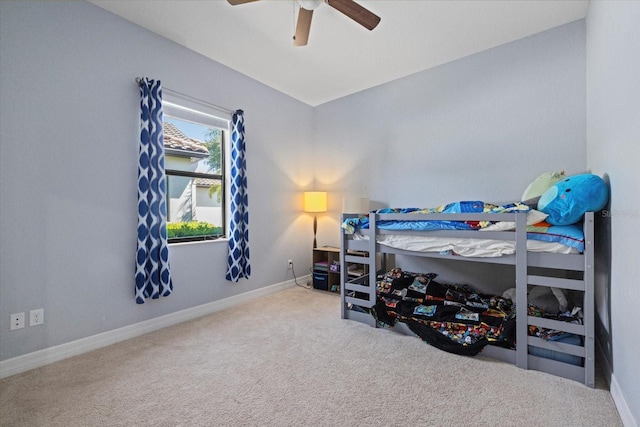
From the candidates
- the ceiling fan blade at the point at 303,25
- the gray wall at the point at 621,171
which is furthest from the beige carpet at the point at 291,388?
the ceiling fan blade at the point at 303,25

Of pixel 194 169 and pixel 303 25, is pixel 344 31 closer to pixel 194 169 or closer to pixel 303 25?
pixel 303 25

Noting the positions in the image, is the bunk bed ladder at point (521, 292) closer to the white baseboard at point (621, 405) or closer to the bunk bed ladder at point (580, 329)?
the bunk bed ladder at point (580, 329)

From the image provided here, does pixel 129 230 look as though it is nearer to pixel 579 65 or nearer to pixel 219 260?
pixel 219 260

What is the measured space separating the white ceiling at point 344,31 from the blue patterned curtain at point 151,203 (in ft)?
1.92

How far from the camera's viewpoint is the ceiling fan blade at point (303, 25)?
6.59 feet

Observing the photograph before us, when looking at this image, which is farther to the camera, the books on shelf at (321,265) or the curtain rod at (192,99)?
the books on shelf at (321,265)

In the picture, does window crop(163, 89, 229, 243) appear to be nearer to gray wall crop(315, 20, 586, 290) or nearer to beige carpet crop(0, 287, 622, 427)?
beige carpet crop(0, 287, 622, 427)

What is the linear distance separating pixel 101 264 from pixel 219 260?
1051 millimetres

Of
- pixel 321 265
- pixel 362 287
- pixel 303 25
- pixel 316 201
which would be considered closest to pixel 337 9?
pixel 303 25

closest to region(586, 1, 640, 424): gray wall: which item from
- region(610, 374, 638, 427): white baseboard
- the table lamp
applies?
region(610, 374, 638, 427): white baseboard

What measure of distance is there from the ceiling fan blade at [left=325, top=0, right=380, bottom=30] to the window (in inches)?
64.7

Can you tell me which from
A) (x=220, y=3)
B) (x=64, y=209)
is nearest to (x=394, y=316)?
(x=64, y=209)

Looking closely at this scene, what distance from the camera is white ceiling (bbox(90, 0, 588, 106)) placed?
225cm

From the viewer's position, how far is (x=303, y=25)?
2121 millimetres
